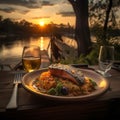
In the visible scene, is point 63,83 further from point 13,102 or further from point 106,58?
point 106,58

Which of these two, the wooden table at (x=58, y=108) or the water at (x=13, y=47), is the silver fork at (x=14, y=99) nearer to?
the wooden table at (x=58, y=108)

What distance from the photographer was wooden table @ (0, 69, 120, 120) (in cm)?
91

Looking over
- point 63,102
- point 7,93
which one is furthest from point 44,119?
point 7,93

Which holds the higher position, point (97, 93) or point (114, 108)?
point (97, 93)

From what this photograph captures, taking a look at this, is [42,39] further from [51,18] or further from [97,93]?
[97,93]

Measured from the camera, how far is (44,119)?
3.17ft

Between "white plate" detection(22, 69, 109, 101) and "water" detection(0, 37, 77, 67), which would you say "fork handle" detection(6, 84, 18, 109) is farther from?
"water" detection(0, 37, 77, 67)

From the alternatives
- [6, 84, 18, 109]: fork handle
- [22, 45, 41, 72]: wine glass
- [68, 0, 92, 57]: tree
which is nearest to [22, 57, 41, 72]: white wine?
[22, 45, 41, 72]: wine glass

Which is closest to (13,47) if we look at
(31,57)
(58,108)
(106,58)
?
(31,57)

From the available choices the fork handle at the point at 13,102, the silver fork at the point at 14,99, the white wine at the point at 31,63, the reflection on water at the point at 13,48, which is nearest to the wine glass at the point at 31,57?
the white wine at the point at 31,63

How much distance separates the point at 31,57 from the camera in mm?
1352

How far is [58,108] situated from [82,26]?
3.88m

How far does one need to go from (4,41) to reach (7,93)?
306cm

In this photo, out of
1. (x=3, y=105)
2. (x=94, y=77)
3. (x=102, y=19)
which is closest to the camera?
(x=3, y=105)
